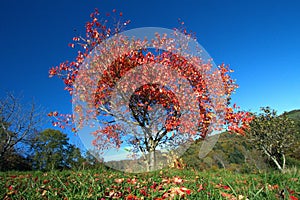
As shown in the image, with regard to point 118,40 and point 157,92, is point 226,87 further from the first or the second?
point 118,40

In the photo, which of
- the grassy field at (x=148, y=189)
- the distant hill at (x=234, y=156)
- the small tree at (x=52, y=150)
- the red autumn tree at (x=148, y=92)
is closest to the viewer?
the grassy field at (x=148, y=189)

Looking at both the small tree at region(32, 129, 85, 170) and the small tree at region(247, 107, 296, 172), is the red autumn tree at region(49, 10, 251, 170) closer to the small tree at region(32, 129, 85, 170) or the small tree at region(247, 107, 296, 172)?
the small tree at region(32, 129, 85, 170)

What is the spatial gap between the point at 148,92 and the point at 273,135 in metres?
16.5

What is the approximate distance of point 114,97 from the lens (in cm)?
575

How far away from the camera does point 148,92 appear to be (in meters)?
5.40

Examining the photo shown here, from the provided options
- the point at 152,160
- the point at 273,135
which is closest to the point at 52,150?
the point at 152,160

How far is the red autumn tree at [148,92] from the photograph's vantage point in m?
5.44

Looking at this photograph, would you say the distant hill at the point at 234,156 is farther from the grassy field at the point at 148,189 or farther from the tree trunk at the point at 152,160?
the grassy field at the point at 148,189

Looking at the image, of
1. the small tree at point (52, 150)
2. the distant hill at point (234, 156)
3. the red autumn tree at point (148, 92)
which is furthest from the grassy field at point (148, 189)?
the small tree at point (52, 150)

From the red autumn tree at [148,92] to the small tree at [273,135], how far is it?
1376 centimetres

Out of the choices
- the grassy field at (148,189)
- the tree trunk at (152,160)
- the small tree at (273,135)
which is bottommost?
the grassy field at (148,189)

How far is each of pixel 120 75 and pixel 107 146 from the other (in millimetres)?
2123

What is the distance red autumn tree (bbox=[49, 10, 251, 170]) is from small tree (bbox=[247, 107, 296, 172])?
13.8m

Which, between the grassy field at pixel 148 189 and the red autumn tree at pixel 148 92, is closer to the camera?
the grassy field at pixel 148 189
